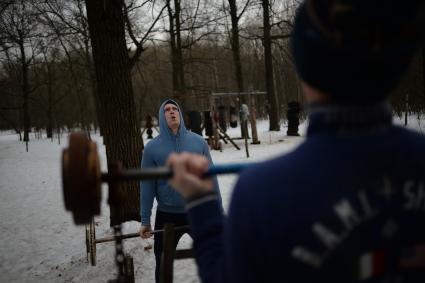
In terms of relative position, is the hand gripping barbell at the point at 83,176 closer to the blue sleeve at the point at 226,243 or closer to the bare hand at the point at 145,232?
the blue sleeve at the point at 226,243

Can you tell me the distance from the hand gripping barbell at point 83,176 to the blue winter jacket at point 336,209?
0.81 ft

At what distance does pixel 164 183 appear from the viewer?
319 cm

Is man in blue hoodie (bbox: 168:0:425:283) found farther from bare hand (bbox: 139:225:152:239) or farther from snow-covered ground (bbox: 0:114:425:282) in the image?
snow-covered ground (bbox: 0:114:425:282)

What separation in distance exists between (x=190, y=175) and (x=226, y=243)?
229mm

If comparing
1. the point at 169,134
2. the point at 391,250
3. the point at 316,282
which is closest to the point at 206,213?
the point at 316,282

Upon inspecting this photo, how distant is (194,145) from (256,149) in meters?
10.3

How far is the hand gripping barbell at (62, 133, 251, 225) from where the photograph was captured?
1008 mm

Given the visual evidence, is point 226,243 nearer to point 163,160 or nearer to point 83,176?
point 83,176

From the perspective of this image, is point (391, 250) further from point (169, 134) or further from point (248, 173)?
point (169, 134)

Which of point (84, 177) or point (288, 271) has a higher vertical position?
point (84, 177)

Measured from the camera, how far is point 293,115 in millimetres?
16156

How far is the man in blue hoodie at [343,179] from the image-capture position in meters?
0.76

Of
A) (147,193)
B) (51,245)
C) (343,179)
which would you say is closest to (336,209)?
(343,179)

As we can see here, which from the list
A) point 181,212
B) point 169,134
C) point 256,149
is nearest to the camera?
point 181,212
